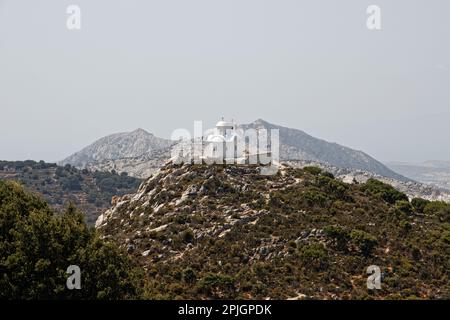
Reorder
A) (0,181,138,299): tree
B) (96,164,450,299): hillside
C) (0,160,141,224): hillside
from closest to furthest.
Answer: (0,181,138,299): tree < (96,164,450,299): hillside < (0,160,141,224): hillside

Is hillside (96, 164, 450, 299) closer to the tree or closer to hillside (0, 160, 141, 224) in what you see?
the tree

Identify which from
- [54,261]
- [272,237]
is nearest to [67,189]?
[272,237]

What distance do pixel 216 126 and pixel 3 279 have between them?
40.4 m

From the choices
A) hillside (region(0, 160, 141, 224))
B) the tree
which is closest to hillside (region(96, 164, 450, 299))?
the tree

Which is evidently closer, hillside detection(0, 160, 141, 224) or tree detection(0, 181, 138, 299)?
tree detection(0, 181, 138, 299)

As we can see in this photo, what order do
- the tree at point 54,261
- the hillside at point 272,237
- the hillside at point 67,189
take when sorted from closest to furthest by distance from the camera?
1. the tree at point 54,261
2. the hillside at point 272,237
3. the hillside at point 67,189

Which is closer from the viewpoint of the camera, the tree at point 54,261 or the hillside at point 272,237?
the tree at point 54,261

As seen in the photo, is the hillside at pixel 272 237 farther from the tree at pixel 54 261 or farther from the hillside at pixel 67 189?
the hillside at pixel 67 189

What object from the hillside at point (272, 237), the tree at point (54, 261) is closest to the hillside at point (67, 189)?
the hillside at point (272, 237)

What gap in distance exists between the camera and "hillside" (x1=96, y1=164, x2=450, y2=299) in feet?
134

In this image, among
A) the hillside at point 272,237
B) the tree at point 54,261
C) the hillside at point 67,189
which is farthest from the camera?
the hillside at point 67,189

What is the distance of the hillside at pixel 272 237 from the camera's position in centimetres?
4075

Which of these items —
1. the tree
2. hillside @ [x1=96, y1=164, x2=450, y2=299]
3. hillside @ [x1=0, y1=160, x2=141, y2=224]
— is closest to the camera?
the tree
